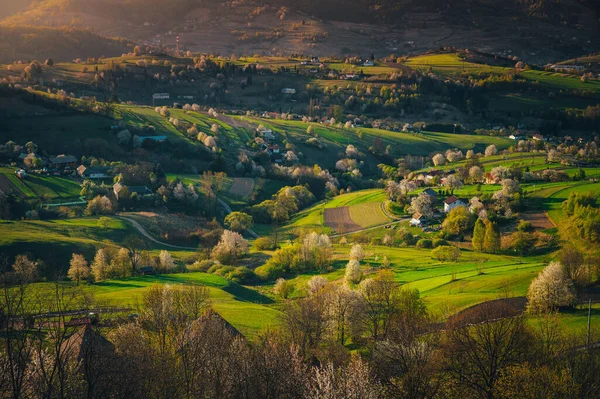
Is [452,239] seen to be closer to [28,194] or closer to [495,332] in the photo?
[495,332]

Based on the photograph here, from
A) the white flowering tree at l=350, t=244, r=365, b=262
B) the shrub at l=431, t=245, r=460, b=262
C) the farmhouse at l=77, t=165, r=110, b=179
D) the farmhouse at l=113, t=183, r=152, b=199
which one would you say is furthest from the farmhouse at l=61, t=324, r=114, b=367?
the farmhouse at l=77, t=165, r=110, b=179

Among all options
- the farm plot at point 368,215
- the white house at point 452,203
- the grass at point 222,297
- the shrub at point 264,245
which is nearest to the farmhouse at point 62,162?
the shrub at point 264,245

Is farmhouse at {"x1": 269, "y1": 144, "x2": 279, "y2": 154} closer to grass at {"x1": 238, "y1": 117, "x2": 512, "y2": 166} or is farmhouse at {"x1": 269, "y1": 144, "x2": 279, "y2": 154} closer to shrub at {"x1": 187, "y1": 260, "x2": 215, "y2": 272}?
grass at {"x1": 238, "y1": 117, "x2": 512, "y2": 166}

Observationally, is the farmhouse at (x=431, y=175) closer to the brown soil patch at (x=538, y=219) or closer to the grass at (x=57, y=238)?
the brown soil patch at (x=538, y=219)

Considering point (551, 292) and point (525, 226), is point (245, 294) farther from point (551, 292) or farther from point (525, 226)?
point (525, 226)

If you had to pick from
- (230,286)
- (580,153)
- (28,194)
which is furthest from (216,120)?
(230,286)

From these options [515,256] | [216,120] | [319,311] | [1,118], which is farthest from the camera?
[216,120]
